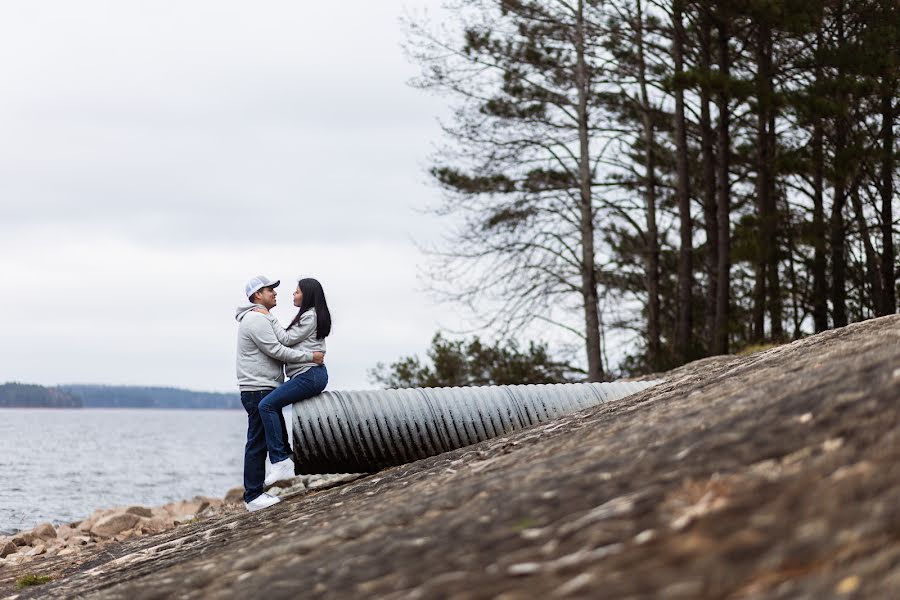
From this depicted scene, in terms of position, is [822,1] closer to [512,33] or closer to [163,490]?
[512,33]

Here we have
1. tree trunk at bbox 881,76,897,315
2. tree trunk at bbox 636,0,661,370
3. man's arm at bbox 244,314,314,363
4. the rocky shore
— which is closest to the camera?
man's arm at bbox 244,314,314,363

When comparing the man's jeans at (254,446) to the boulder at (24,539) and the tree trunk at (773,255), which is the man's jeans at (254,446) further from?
the tree trunk at (773,255)

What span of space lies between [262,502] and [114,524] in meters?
4.27

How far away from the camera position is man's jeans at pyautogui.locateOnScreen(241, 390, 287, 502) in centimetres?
807

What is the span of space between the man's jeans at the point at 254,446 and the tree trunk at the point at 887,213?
15.2 meters

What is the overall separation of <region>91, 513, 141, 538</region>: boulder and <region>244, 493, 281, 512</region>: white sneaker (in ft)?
12.4

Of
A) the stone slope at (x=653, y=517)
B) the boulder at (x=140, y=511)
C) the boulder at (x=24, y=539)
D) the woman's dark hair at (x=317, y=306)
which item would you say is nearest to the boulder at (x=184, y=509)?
the boulder at (x=140, y=511)

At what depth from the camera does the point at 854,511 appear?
313 cm

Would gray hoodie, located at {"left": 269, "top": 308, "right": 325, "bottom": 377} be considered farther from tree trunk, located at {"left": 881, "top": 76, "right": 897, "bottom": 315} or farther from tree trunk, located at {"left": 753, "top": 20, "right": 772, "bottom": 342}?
tree trunk, located at {"left": 881, "top": 76, "right": 897, "bottom": 315}

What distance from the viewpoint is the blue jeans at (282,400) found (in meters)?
7.92

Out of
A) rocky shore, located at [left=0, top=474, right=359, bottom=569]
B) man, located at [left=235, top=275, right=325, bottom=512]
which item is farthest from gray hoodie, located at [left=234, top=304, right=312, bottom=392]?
rocky shore, located at [left=0, top=474, right=359, bottom=569]

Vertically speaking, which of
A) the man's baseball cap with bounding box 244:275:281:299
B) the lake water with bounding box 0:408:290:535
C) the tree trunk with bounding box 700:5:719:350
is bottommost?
the lake water with bounding box 0:408:290:535

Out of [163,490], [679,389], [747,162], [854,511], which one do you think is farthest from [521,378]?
[854,511]

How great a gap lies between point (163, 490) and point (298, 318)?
23.1 metres
